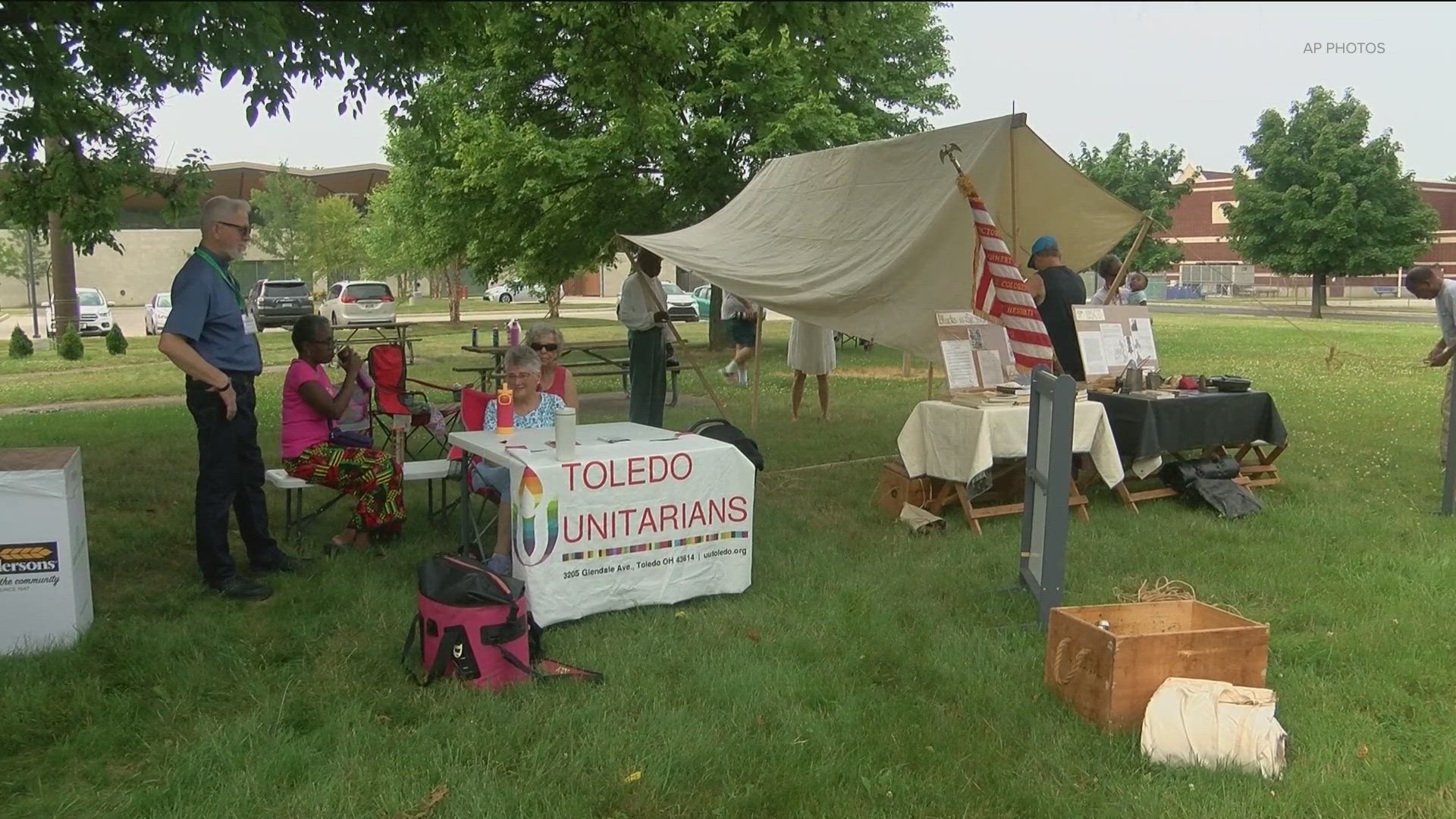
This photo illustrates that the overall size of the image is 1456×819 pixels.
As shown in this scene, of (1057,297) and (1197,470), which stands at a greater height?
Result: (1057,297)

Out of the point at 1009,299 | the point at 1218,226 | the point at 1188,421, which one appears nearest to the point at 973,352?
the point at 1009,299

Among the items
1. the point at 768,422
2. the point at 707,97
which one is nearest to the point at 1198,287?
the point at 707,97

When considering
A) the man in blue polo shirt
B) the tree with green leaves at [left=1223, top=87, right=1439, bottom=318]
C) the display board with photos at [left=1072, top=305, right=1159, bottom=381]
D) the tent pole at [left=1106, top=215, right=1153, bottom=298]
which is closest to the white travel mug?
the man in blue polo shirt

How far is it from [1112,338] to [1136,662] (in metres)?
3.86

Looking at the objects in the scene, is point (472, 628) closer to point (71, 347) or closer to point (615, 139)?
point (615, 139)

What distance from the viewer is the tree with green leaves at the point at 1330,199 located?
35031mm

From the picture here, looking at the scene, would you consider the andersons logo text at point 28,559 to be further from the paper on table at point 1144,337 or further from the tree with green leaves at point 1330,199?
the tree with green leaves at point 1330,199

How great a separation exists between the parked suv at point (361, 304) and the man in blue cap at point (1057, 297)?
22296mm

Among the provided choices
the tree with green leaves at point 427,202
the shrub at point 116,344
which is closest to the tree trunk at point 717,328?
the tree with green leaves at point 427,202

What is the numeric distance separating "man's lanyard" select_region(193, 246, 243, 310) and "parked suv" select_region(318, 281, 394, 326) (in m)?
22.5

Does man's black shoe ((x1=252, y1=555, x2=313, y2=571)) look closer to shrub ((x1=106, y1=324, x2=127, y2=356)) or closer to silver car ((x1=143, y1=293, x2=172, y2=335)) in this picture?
shrub ((x1=106, y1=324, x2=127, y2=356))

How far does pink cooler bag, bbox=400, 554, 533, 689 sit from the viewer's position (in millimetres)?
3598

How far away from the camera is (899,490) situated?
247 inches

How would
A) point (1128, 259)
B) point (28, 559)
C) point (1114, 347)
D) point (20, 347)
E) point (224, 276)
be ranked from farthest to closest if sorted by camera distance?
point (20, 347) < point (1128, 259) < point (1114, 347) < point (224, 276) < point (28, 559)
